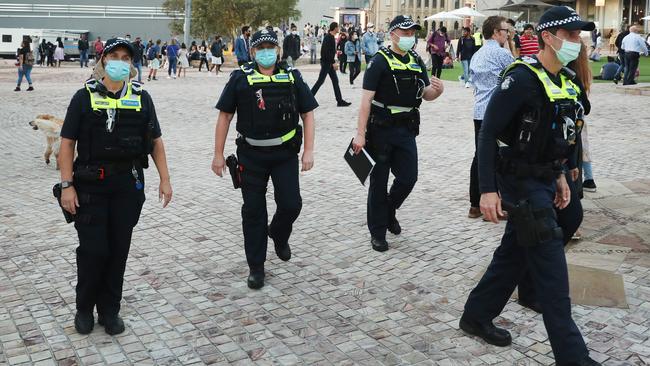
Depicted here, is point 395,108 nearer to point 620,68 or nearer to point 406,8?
point 620,68

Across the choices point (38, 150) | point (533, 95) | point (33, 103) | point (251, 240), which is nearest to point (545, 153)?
point (533, 95)

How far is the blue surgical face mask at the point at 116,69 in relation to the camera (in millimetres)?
4348

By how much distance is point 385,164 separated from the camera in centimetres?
620

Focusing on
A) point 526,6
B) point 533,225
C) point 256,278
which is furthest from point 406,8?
point 533,225

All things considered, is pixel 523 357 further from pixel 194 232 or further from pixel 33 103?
pixel 33 103

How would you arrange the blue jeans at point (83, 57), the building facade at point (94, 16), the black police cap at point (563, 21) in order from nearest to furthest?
the black police cap at point (563, 21)
the blue jeans at point (83, 57)
the building facade at point (94, 16)

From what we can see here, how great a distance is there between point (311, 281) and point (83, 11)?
6770cm

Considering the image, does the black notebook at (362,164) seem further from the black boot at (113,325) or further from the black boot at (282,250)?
the black boot at (113,325)

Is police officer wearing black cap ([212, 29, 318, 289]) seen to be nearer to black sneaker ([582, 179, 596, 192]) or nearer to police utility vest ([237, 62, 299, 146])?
police utility vest ([237, 62, 299, 146])

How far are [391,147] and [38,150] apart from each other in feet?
24.3

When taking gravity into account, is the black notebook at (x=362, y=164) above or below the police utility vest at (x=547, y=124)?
below

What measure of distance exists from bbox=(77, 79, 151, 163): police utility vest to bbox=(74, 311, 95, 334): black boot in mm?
945

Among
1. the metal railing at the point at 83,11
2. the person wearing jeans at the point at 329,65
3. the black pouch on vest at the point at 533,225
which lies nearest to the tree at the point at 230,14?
the metal railing at the point at 83,11

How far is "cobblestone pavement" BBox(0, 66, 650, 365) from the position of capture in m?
4.33
